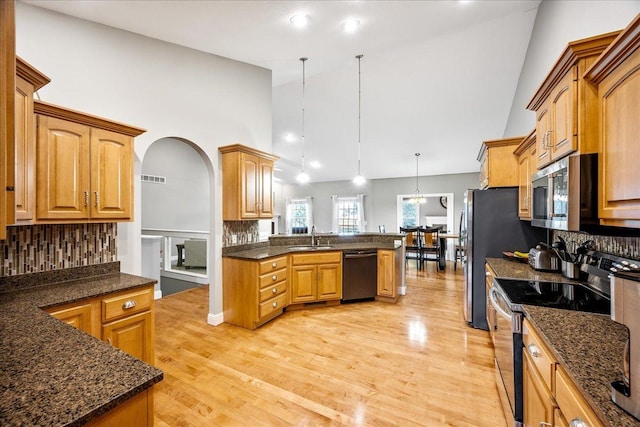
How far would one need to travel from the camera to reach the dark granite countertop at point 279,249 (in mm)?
3356

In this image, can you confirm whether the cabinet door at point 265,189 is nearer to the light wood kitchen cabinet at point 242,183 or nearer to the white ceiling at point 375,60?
the light wood kitchen cabinet at point 242,183

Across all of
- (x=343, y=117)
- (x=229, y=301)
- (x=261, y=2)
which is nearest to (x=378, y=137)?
(x=343, y=117)

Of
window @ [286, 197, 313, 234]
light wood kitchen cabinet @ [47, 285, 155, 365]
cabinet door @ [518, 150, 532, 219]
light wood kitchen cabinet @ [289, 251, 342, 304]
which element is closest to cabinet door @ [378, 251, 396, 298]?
light wood kitchen cabinet @ [289, 251, 342, 304]

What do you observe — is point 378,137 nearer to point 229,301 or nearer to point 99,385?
point 229,301

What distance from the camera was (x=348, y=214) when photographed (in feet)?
31.1

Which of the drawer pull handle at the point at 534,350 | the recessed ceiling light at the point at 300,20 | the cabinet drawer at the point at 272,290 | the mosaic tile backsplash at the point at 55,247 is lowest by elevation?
the cabinet drawer at the point at 272,290

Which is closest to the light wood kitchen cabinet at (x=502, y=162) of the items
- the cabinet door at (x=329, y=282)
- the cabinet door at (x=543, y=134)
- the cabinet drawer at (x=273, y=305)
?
the cabinet door at (x=543, y=134)

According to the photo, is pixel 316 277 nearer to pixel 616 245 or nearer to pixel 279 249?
pixel 279 249

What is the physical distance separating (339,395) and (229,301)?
1843mm

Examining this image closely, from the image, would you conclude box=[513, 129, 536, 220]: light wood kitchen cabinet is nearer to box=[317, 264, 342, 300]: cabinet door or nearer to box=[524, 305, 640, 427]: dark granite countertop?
box=[524, 305, 640, 427]: dark granite countertop

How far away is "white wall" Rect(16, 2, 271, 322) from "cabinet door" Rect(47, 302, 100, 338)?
811 mm

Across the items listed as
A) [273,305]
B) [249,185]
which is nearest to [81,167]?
[249,185]

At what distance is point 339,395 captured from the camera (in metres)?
2.05

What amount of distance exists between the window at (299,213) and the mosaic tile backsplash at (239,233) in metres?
6.11
